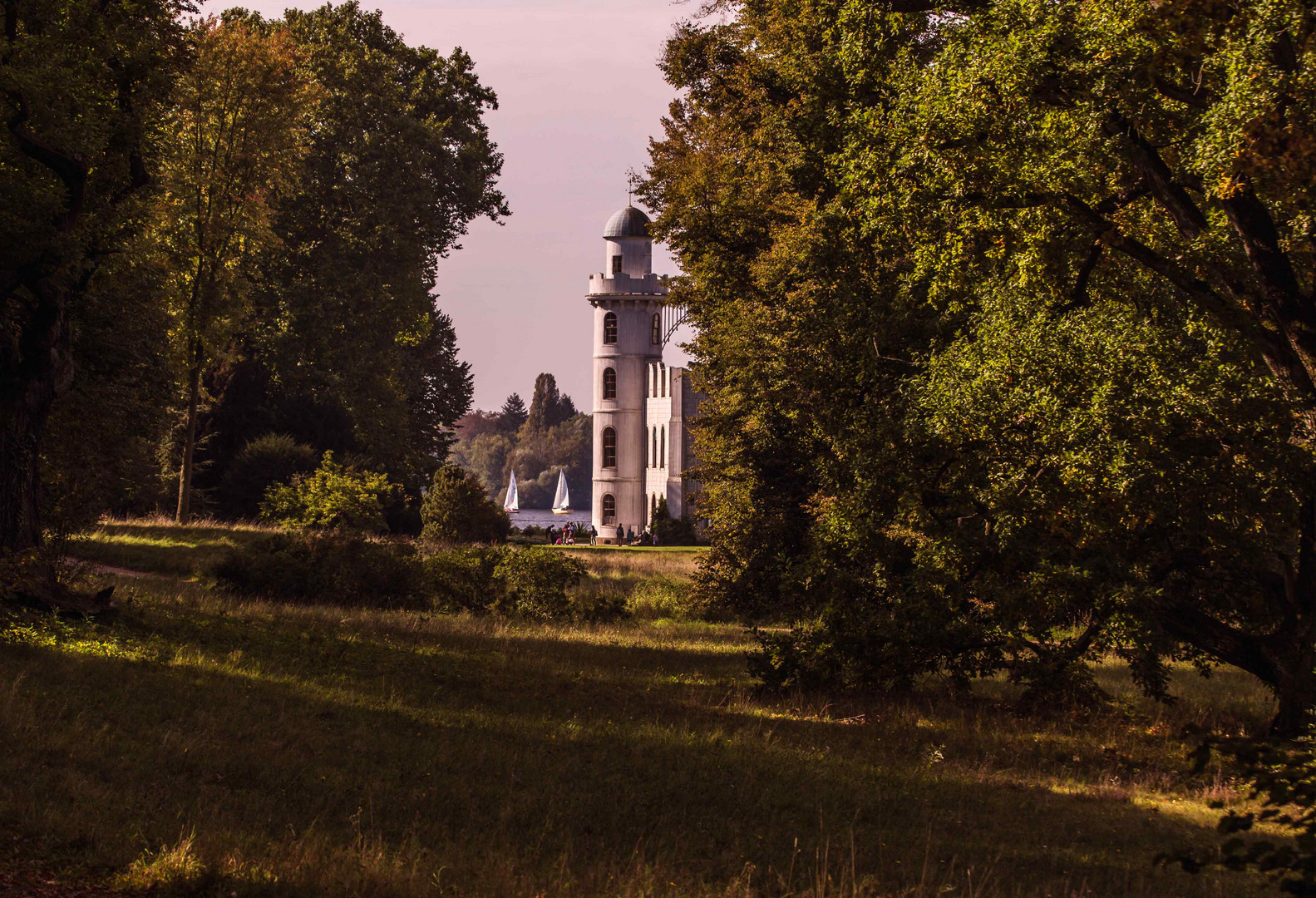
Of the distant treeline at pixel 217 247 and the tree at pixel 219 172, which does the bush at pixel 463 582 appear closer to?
the distant treeline at pixel 217 247

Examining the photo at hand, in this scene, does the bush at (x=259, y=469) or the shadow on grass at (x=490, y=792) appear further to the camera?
the bush at (x=259, y=469)

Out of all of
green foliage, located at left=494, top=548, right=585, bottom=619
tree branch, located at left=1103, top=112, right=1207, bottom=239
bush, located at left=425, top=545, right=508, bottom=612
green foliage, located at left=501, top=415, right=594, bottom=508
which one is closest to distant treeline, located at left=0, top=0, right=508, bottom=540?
bush, located at left=425, top=545, right=508, bottom=612

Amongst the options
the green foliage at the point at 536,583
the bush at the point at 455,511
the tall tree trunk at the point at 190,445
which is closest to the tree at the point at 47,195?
the green foliage at the point at 536,583

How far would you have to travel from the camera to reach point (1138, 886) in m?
8.05

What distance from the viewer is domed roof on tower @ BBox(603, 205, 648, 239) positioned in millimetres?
70438

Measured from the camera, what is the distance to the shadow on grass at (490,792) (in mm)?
7613

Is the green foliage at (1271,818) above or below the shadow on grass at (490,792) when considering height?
above

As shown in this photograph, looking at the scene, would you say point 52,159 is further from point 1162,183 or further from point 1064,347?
point 1162,183

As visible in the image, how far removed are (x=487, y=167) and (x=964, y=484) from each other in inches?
1664

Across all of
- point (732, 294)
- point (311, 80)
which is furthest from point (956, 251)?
point (311, 80)

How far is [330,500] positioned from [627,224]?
43.5 meters

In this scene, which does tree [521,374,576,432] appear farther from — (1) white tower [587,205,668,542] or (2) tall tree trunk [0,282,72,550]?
(2) tall tree trunk [0,282,72,550]

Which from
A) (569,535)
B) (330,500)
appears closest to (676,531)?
(569,535)

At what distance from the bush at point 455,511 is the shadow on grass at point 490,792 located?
2470 cm
